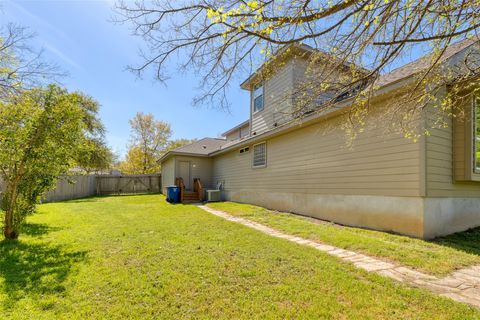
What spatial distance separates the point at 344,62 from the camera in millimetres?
3674

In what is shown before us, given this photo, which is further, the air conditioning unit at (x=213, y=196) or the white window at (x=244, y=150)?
the air conditioning unit at (x=213, y=196)

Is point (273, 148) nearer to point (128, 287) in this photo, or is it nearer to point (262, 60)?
point (262, 60)

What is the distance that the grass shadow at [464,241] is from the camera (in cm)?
465

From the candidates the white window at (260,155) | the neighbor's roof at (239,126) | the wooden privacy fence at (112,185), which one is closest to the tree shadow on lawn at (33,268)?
the white window at (260,155)

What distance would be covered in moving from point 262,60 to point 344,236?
398cm

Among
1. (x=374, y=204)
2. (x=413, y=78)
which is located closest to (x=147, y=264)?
(x=374, y=204)

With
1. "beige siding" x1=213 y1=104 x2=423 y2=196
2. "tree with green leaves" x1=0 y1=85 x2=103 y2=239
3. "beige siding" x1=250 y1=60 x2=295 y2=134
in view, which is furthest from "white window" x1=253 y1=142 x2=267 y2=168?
"tree with green leaves" x1=0 y1=85 x2=103 y2=239

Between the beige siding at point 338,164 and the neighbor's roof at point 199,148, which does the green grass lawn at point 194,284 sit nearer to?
the beige siding at point 338,164

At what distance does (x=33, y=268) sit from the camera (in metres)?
3.55

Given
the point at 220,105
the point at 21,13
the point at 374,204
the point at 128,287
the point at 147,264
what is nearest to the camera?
the point at 128,287

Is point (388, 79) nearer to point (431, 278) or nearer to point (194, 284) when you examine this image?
point (431, 278)

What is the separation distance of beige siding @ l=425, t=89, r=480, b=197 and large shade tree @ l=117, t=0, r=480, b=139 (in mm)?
2581

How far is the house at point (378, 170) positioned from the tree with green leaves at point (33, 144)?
3988 mm

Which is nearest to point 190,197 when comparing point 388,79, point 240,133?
point 240,133
